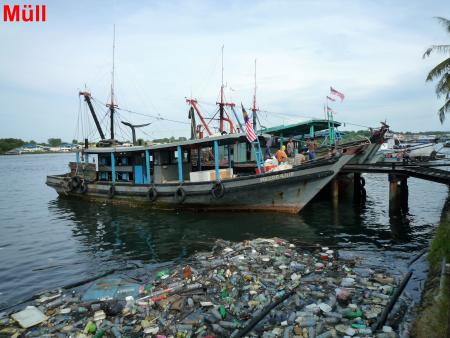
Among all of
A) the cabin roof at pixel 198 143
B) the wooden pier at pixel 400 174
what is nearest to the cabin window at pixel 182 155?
the cabin roof at pixel 198 143

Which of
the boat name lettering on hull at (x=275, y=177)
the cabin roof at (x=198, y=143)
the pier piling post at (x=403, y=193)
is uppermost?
the cabin roof at (x=198, y=143)

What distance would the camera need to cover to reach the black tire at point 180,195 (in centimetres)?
1808

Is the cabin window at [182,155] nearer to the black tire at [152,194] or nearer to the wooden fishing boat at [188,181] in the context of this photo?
the wooden fishing boat at [188,181]

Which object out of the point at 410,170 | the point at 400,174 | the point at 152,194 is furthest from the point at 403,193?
the point at 152,194

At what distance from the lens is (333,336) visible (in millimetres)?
5848

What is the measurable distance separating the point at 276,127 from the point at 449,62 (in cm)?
1258

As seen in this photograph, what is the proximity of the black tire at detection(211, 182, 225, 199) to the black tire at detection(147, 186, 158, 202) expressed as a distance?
3634mm

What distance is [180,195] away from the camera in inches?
717

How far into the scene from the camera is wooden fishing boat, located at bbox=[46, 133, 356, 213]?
16.2 metres

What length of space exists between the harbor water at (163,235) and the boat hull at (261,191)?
0.51 metres

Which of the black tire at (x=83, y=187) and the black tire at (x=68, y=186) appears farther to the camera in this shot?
the black tire at (x=68, y=186)

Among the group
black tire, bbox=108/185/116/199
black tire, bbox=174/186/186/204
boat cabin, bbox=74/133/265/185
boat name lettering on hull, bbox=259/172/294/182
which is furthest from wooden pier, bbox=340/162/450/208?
black tire, bbox=108/185/116/199

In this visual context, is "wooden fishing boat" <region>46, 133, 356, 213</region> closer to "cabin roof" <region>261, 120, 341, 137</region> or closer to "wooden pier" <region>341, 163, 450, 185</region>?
"wooden pier" <region>341, 163, 450, 185</region>

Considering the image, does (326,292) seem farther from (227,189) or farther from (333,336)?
(227,189)
